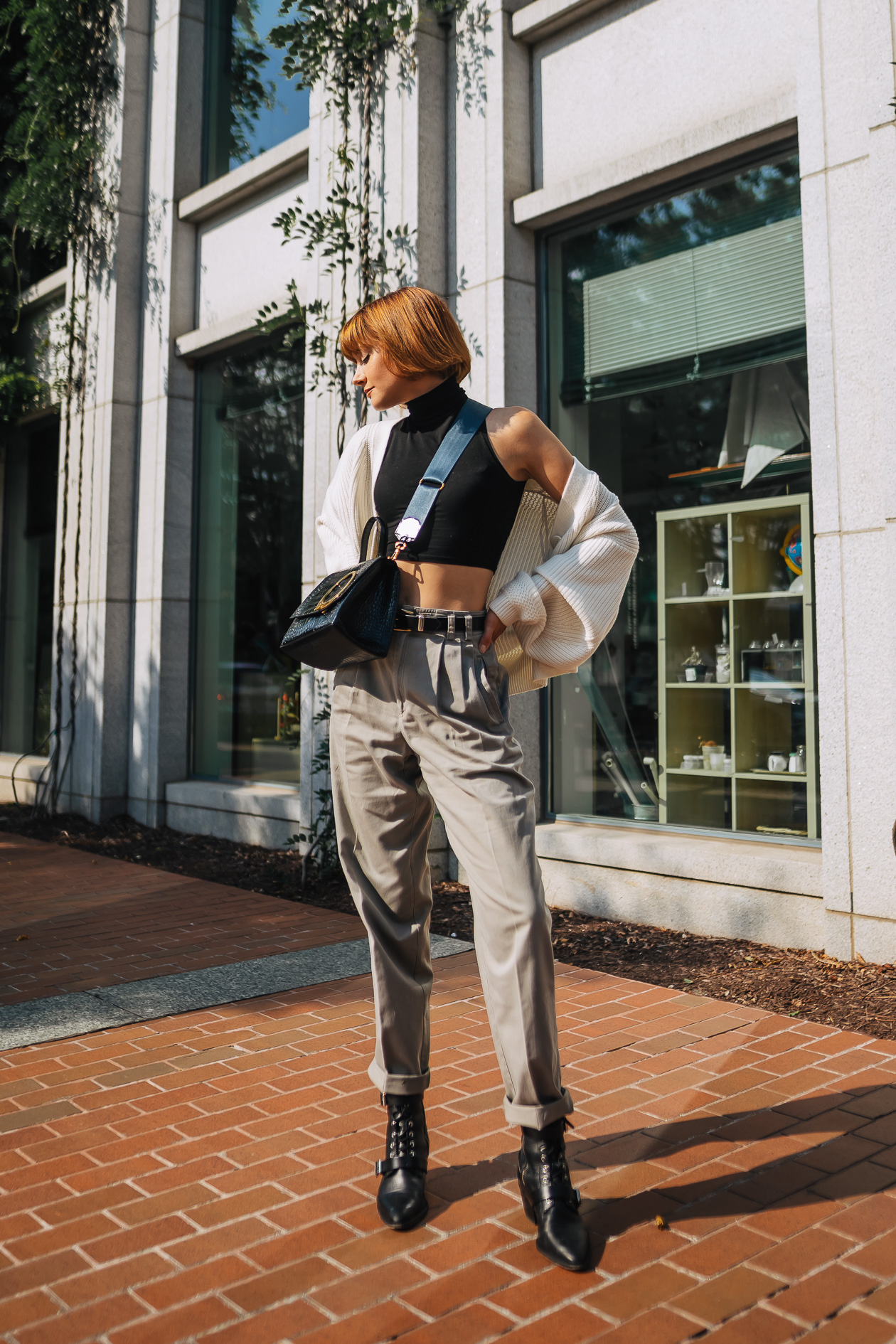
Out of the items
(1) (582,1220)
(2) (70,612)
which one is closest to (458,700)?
(1) (582,1220)

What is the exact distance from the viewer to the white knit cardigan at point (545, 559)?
8.71 ft

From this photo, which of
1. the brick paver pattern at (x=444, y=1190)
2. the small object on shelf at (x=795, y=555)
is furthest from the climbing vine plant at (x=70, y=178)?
the brick paver pattern at (x=444, y=1190)

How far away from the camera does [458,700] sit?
2545mm

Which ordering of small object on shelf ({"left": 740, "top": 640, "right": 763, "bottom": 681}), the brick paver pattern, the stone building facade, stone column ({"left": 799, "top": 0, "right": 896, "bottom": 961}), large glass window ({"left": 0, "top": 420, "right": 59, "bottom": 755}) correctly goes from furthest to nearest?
large glass window ({"left": 0, "top": 420, "right": 59, "bottom": 755}) → small object on shelf ({"left": 740, "top": 640, "right": 763, "bottom": 681}) → the stone building facade → stone column ({"left": 799, "top": 0, "right": 896, "bottom": 961}) → the brick paver pattern

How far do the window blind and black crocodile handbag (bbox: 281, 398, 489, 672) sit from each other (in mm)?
3521

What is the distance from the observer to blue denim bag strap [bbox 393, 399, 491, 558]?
259 centimetres

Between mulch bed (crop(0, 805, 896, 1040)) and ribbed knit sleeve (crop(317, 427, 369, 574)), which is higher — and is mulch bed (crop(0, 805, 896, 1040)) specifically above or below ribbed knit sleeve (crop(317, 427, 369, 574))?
below

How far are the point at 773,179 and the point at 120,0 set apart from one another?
22.0 feet

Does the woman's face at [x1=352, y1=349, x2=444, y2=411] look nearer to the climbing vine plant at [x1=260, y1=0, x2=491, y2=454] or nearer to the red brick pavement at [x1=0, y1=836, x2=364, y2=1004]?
the red brick pavement at [x1=0, y1=836, x2=364, y2=1004]

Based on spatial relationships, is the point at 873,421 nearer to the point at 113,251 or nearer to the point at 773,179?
the point at 773,179

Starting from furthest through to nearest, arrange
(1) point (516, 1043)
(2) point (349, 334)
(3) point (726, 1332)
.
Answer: (2) point (349, 334)
(1) point (516, 1043)
(3) point (726, 1332)

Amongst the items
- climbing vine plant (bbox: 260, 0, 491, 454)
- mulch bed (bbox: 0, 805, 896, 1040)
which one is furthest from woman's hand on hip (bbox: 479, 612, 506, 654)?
climbing vine plant (bbox: 260, 0, 491, 454)

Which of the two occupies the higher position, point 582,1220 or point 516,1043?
point 516,1043

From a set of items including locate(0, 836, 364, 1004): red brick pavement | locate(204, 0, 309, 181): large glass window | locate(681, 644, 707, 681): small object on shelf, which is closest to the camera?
locate(0, 836, 364, 1004): red brick pavement
